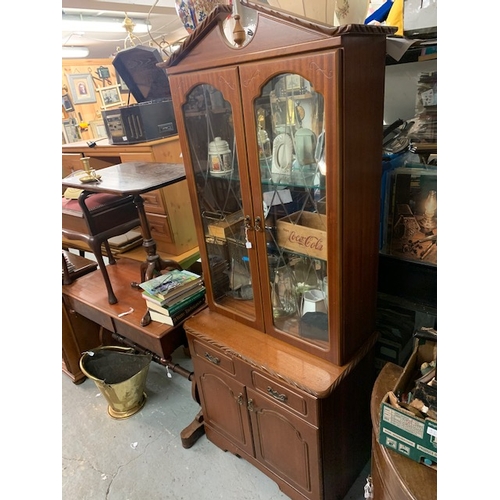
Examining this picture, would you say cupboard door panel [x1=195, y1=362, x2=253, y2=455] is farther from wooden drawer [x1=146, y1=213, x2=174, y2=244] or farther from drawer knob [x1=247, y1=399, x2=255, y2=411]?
wooden drawer [x1=146, y1=213, x2=174, y2=244]

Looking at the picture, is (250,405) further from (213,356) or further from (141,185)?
(141,185)

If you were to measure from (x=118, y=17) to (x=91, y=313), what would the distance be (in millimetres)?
3534

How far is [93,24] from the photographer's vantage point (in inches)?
153

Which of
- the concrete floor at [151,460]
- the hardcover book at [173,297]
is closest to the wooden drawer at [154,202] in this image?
the hardcover book at [173,297]

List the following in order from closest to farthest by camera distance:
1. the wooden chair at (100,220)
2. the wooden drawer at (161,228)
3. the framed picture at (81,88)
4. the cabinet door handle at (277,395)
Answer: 1. the cabinet door handle at (277,395)
2. the wooden chair at (100,220)
3. the wooden drawer at (161,228)
4. the framed picture at (81,88)

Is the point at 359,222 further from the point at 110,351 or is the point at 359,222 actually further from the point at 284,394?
the point at 110,351

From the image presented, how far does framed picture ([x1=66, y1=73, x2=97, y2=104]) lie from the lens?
18.1 ft

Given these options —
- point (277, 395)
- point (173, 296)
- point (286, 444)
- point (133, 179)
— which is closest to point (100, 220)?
point (133, 179)

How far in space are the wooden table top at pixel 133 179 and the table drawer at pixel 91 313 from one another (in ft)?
2.10

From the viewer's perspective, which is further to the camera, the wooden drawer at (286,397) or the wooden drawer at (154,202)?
the wooden drawer at (154,202)

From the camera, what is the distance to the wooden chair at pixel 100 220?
1.70 metres

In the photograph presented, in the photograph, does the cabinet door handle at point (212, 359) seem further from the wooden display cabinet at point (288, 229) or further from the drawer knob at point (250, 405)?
the drawer knob at point (250, 405)
